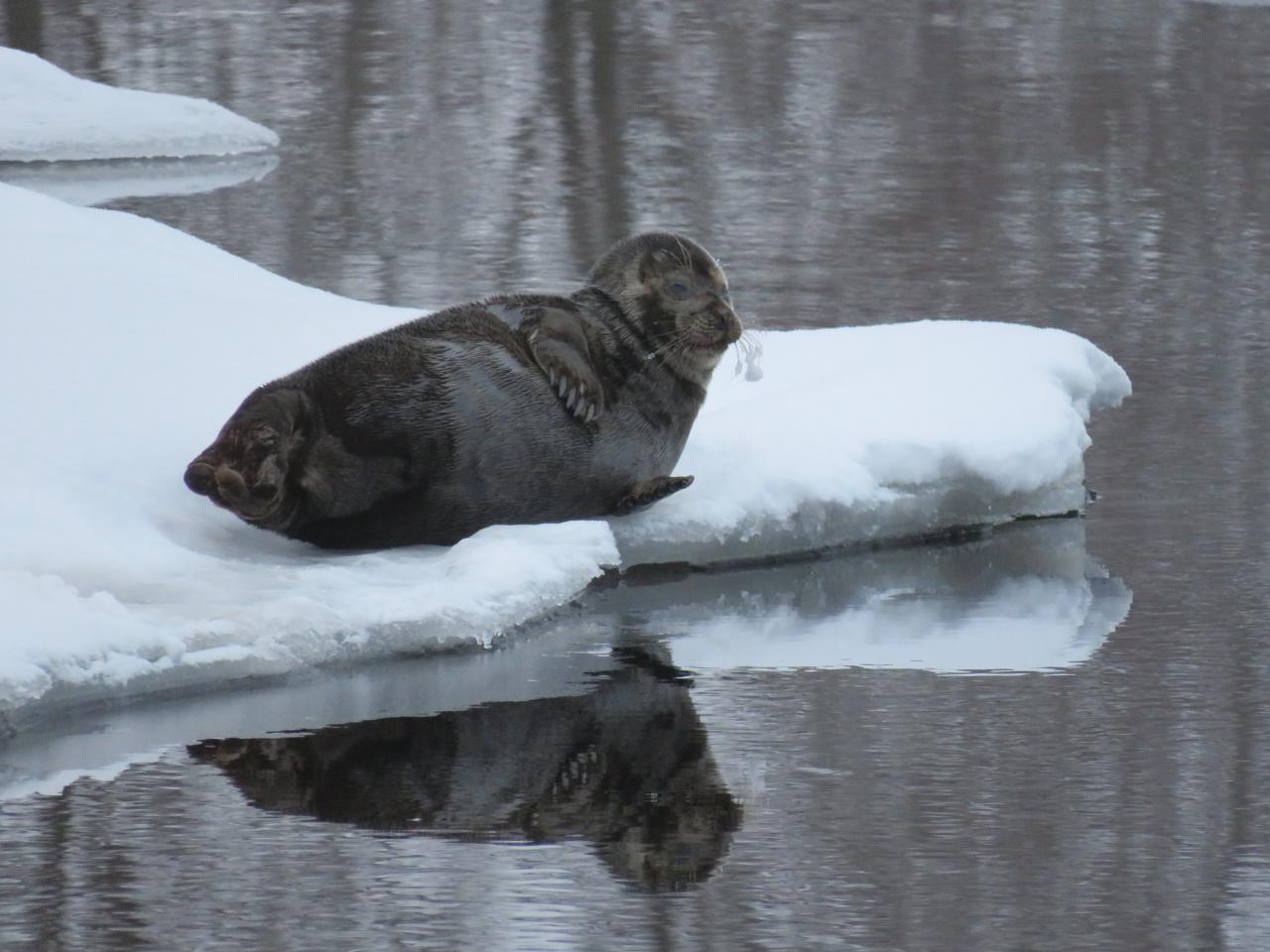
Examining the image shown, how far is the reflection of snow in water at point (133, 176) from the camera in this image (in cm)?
1231

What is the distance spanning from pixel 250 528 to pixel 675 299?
50.5 inches

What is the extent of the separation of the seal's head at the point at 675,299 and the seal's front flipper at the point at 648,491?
12.4 inches

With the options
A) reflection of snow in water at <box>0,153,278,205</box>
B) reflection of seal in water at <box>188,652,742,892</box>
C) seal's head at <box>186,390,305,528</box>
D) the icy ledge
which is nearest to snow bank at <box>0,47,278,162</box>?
reflection of snow in water at <box>0,153,278,205</box>

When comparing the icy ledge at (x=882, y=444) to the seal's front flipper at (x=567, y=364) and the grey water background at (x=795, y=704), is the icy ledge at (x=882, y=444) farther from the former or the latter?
the seal's front flipper at (x=567, y=364)

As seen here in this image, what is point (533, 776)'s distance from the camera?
4.33 m

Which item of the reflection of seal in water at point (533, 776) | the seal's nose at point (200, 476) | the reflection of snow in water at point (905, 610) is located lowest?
the reflection of snow in water at point (905, 610)

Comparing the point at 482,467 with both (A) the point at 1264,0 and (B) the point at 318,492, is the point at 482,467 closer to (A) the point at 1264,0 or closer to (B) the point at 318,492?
(B) the point at 318,492

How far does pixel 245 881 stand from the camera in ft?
12.2

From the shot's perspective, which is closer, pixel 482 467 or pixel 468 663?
pixel 468 663

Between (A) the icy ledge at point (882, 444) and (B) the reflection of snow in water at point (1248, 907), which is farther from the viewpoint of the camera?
(A) the icy ledge at point (882, 444)

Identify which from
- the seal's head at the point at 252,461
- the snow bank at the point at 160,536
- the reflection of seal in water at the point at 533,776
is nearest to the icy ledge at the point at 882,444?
the snow bank at the point at 160,536

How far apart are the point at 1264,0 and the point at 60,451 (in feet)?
Result: 58.1

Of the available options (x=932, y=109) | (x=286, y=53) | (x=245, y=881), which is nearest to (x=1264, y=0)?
(x=932, y=109)

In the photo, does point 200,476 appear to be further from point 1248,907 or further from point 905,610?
point 1248,907
